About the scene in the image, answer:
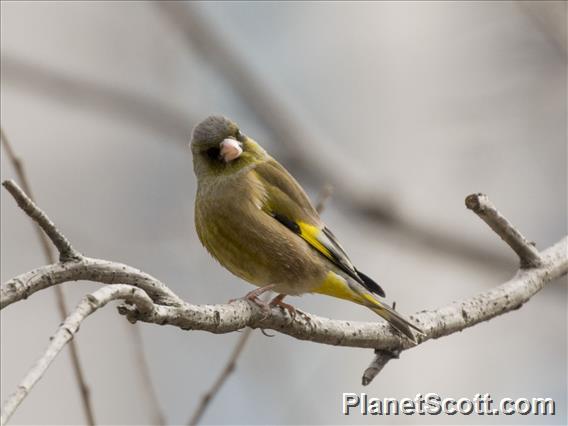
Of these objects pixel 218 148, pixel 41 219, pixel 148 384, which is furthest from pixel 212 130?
pixel 41 219

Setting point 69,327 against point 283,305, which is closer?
point 69,327

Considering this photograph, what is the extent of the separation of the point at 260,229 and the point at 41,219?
2022 mm

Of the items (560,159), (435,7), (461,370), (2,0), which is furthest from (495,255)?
(2,0)

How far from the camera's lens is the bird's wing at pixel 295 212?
14.6ft

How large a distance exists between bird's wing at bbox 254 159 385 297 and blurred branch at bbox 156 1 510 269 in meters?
1.71

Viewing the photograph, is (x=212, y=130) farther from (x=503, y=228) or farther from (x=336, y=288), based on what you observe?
(x=503, y=228)

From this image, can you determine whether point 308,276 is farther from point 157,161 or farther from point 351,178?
point 157,161

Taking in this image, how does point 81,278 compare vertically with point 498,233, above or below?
below

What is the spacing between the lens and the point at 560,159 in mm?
8992

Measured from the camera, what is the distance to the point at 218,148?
454cm

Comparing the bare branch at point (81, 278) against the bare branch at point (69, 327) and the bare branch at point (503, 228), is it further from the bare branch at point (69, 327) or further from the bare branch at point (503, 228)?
the bare branch at point (503, 228)

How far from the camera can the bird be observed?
14.1ft

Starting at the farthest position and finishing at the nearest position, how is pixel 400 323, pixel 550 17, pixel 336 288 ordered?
pixel 550 17 → pixel 336 288 → pixel 400 323

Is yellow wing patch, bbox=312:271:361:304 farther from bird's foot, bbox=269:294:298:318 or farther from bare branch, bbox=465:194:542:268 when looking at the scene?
bare branch, bbox=465:194:542:268
